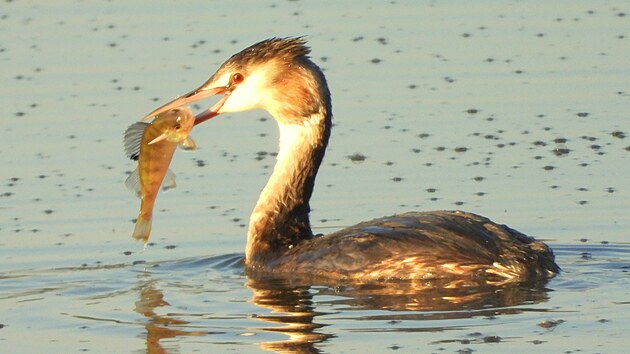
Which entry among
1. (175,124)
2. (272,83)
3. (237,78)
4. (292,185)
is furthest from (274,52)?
Answer: (175,124)

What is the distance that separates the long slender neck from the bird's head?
104mm

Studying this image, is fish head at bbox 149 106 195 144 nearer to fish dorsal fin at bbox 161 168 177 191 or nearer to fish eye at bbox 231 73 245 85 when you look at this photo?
fish dorsal fin at bbox 161 168 177 191

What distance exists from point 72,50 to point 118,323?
908cm

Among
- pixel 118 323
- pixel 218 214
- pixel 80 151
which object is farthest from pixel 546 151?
pixel 118 323

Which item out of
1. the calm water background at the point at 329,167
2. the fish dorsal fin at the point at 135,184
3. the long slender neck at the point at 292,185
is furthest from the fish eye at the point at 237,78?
the calm water background at the point at 329,167

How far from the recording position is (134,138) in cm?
1387

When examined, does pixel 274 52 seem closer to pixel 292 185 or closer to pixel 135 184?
pixel 292 185

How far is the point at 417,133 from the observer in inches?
696

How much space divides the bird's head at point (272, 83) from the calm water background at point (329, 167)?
3.91 feet

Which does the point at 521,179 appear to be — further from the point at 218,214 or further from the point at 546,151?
the point at 218,214

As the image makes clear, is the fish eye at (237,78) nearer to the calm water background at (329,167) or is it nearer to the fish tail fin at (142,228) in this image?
the calm water background at (329,167)

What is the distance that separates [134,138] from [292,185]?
4.54ft

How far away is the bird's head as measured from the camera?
1446 centimetres

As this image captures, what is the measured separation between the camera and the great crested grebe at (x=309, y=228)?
13.1m
